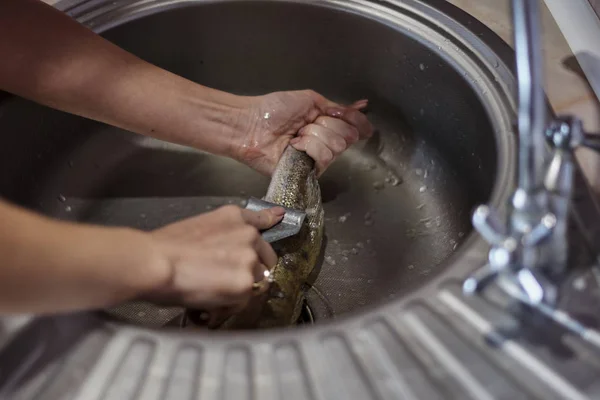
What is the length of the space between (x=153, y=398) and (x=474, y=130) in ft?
1.75

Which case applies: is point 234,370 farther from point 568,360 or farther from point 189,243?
point 568,360

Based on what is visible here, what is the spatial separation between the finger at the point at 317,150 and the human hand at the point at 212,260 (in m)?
0.24

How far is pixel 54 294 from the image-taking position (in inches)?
19.7

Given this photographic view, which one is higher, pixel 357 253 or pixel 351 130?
pixel 351 130

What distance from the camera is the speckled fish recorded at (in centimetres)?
66

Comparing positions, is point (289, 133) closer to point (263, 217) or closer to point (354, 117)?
point (354, 117)

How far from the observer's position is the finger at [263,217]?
2.27 ft

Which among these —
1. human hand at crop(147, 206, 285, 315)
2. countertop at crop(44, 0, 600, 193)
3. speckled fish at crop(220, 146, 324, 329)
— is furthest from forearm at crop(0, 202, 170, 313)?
countertop at crop(44, 0, 600, 193)

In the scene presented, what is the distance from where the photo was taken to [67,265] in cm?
50

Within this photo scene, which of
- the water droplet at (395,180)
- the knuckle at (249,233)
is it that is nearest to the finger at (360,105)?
the water droplet at (395,180)

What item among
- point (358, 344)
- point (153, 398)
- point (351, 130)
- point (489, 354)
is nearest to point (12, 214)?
point (153, 398)

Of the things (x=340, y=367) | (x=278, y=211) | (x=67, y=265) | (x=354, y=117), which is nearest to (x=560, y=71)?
(x=354, y=117)

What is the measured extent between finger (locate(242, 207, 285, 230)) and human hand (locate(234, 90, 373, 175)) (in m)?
0.16

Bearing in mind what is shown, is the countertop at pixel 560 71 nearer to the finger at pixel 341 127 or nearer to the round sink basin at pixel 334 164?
the round sink basin at pixel 334 164
